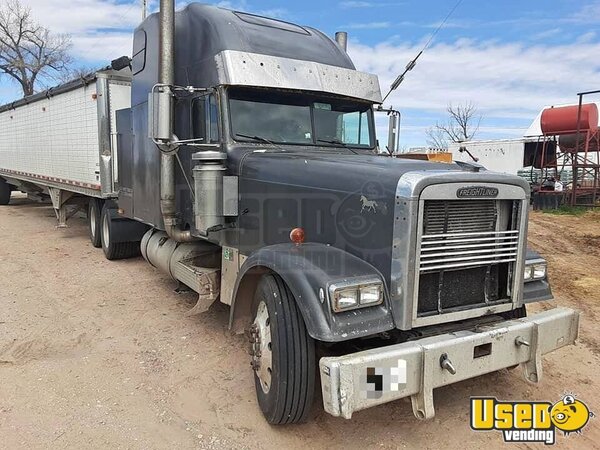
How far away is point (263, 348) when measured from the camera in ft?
11.3

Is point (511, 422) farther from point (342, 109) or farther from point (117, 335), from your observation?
point (117, 335)

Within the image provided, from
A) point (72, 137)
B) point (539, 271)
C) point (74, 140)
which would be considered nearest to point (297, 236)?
point (539, 271)

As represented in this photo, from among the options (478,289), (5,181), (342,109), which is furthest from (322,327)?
(5,181)

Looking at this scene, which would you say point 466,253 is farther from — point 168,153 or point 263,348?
point 168,153

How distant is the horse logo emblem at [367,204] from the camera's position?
308 centimetres

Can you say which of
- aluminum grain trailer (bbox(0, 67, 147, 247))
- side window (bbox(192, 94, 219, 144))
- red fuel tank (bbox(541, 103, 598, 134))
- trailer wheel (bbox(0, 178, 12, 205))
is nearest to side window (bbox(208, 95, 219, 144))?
side window (bbox(192, 94, 219, 144))

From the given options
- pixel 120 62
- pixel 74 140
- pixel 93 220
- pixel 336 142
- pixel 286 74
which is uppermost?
pixel 120 62

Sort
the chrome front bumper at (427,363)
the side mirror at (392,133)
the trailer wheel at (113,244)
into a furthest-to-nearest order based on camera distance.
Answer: the trailer wheel at (113,244)
the side mirror at (392,133)
the chrome front bumper at (427,363)

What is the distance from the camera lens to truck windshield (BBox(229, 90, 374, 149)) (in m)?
4.45

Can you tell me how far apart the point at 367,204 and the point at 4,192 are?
18168mm

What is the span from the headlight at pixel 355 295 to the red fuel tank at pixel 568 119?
17799mm

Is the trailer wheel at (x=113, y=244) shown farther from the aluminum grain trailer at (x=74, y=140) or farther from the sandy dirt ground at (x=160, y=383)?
the sandy dirt ground at (x=160, y=383)

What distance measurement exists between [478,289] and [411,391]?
962 millimetres

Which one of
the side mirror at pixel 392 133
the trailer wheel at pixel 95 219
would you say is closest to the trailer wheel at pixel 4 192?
the trailer wheel at pixel 95 219
